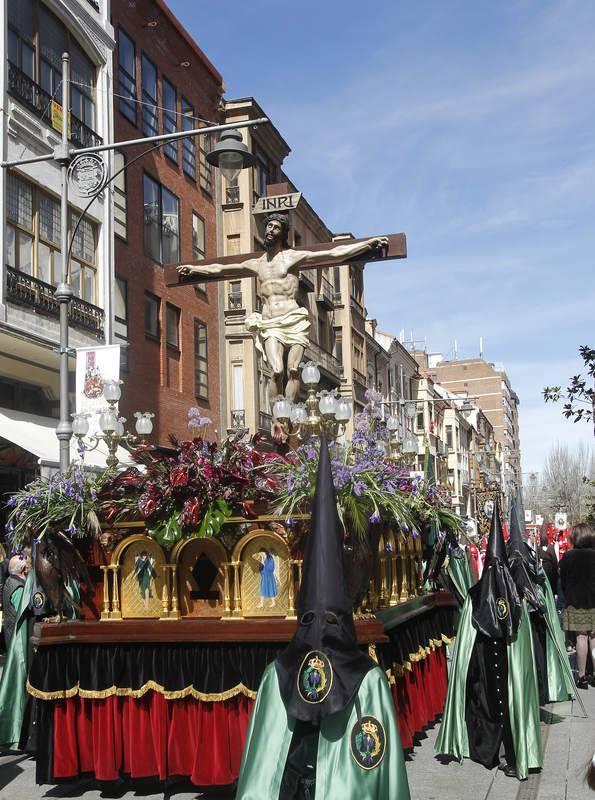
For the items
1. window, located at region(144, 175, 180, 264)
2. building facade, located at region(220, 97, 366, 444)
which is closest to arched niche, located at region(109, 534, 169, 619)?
building facade, located at region(220, 97, 366, 444)

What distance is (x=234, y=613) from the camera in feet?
22.5

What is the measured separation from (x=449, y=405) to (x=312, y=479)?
7623 cm

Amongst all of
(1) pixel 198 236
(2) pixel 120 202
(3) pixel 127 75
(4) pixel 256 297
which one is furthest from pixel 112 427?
(1) pixel 198 236

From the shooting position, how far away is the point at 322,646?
4.40m

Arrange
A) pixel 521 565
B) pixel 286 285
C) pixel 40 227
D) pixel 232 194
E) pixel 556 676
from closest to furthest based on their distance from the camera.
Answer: pixel 521 565
pixel 286 285
pixel 556 676
pixel 40 227
pixel 232 194

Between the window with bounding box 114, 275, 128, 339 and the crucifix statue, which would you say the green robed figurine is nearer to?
the crucifix statue

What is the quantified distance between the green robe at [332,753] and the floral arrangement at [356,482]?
6.95 ft

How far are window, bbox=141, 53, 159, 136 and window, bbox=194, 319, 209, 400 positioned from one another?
610 centimetres

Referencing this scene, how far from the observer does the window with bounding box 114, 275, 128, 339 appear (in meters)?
24.2

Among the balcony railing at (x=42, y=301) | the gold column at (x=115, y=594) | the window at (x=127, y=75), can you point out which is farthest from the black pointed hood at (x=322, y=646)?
the window at (x=127, y=75)

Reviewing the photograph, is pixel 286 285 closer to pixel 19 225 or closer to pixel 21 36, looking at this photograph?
pixel 19 225

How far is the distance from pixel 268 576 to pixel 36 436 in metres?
11.3

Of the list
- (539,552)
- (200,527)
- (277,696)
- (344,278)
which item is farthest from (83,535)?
(344,278)

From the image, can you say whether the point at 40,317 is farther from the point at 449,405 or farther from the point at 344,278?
the point at 449,405
